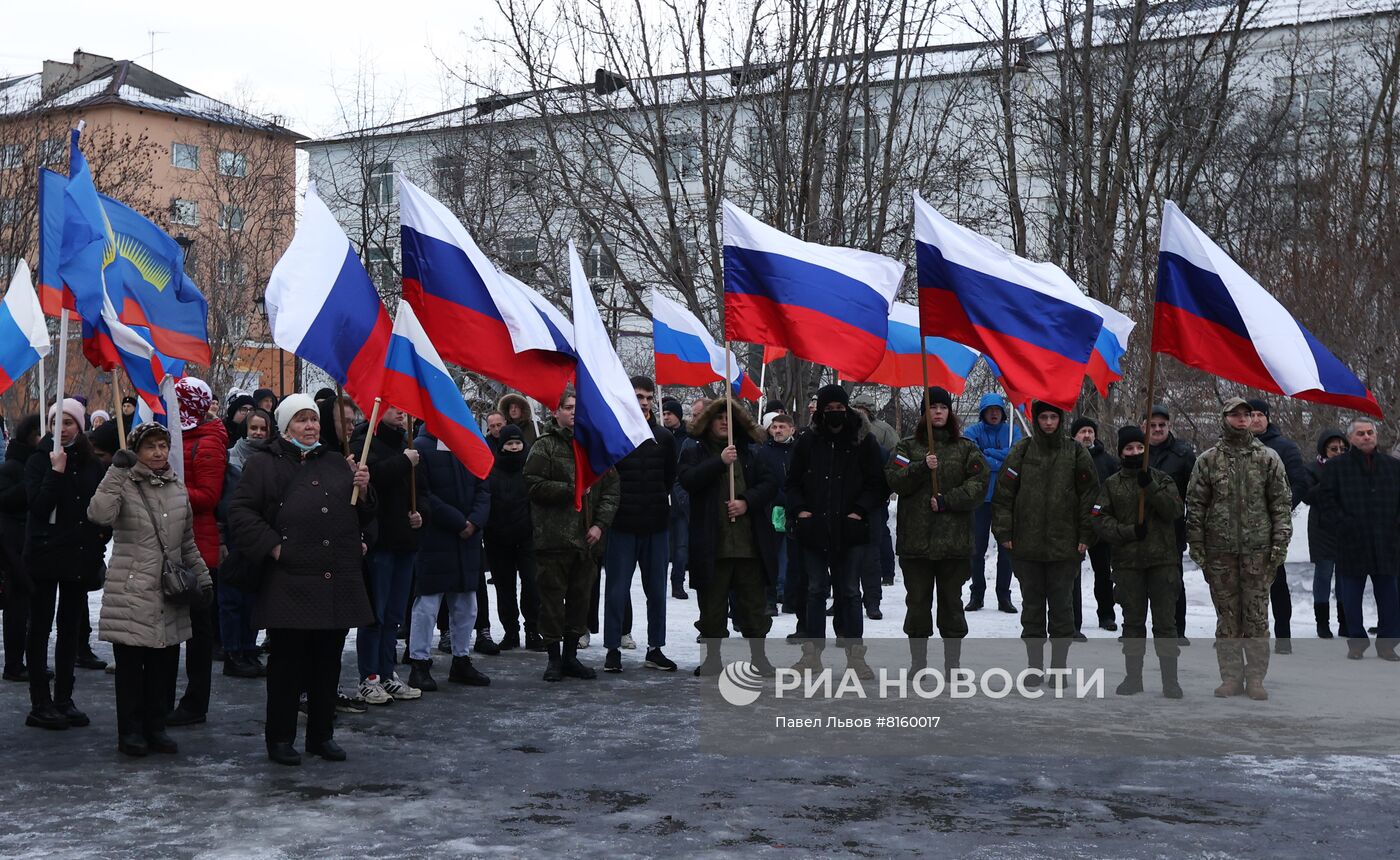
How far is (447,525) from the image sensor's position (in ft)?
35.4

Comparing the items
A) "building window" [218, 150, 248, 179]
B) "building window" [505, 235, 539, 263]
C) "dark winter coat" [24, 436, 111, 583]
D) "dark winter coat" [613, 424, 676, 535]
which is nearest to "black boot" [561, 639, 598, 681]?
"dark winter coat" [613, 424, 676, 535]

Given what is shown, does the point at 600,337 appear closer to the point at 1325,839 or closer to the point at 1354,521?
the point at 1325,839

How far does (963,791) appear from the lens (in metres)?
7.74

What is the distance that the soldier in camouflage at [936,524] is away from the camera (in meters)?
10.8

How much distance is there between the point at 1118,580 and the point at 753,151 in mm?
14187

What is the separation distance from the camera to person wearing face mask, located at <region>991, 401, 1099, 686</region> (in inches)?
424

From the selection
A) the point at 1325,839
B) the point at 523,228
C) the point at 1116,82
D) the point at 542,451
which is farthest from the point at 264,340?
the point at 1325,839

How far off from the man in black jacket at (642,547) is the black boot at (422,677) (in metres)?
1.35

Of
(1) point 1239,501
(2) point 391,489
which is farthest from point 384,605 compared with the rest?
(1) point 1239,501

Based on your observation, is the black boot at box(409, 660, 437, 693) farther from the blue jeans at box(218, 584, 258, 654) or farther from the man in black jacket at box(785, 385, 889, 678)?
the man in black jacket at box(785, 385, 889, 678)

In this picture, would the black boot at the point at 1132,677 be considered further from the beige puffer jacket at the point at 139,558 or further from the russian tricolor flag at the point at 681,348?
the russian tricolor flag at the point at 681,348

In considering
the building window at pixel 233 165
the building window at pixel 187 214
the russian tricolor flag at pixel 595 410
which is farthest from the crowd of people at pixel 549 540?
the building window at pixel 233 165

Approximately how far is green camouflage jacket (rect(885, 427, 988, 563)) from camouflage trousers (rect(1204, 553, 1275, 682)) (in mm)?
1640

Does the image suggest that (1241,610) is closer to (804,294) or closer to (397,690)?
(804,294)
